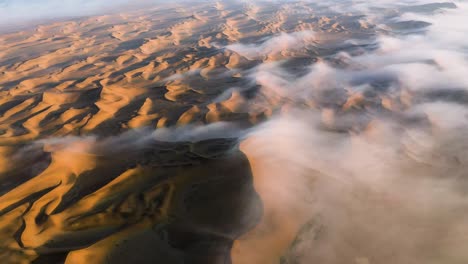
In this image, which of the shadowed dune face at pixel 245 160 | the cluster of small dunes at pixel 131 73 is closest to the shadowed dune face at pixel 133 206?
the shadowed dune face at pixel 245 160

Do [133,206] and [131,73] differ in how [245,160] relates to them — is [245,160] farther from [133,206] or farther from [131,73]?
[131,73]

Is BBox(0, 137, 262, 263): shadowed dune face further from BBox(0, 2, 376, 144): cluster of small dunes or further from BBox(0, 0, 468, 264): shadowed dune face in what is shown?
BBox(0, 2, 376, 144): cluster of small dunes

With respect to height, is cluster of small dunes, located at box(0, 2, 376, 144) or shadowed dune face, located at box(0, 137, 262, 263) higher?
shadowed dune face, located at box(0, 137, 262, 263)

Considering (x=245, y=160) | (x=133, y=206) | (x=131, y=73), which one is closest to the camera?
(x=133, y=206)

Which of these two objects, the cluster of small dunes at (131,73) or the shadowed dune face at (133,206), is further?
the cluster of small dunes at (131,73)

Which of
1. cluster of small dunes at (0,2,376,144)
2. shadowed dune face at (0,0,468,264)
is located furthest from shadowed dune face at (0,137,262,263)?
cluster of small dunes at (0,2,376,144)

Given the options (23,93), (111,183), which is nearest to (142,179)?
(111,183)

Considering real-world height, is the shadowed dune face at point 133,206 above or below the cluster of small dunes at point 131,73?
above

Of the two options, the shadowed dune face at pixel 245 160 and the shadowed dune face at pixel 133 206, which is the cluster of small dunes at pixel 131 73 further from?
the shadowed dune face at pixel 133 206

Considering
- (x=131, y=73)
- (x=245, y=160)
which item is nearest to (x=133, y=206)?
(x=245, y=160)
